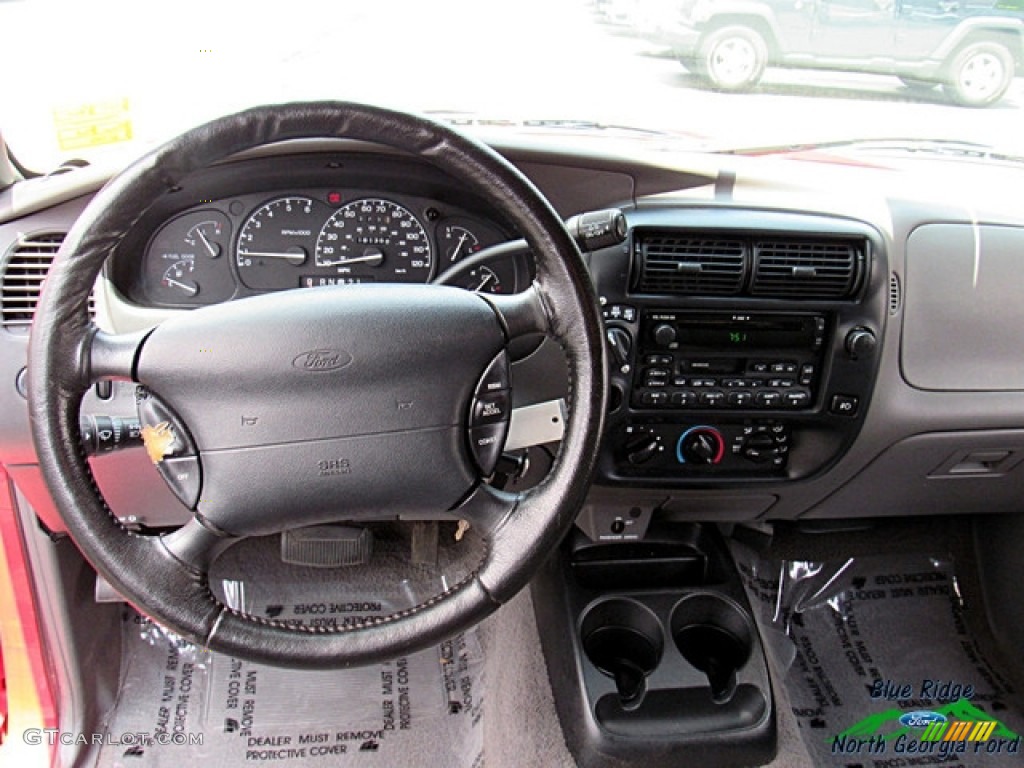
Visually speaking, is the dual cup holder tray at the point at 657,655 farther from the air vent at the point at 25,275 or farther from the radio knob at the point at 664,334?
the air vent at the point at 25,275

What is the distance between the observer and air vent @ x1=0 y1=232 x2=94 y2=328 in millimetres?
1388

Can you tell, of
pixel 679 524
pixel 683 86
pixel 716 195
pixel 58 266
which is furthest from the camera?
pixel 679 524

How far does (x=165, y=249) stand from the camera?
1.44m

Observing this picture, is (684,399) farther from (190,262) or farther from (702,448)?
(190,262)

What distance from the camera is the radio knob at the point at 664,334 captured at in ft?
4.72

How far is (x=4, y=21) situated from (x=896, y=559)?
223 cm

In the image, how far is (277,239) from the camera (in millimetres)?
1439

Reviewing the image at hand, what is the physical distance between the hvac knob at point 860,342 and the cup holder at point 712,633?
59 cm

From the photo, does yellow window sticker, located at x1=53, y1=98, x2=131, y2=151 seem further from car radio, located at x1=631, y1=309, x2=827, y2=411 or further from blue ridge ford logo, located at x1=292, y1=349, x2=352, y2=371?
car radio, located at x1=631, y1=309, x2=827, y2=411

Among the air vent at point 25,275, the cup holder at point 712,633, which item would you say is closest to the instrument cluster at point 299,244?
the air vent at point 25,275

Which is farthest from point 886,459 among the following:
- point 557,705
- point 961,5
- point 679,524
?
point 961,5

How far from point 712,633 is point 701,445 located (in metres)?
0.47

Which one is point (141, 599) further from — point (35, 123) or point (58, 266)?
point (35, 123)

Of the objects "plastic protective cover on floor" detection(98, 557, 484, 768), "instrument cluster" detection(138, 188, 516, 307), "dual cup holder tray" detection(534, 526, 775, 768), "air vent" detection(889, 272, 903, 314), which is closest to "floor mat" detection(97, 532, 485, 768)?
"plastic protective cover on floor" detection(98, 557, 484, 768)
